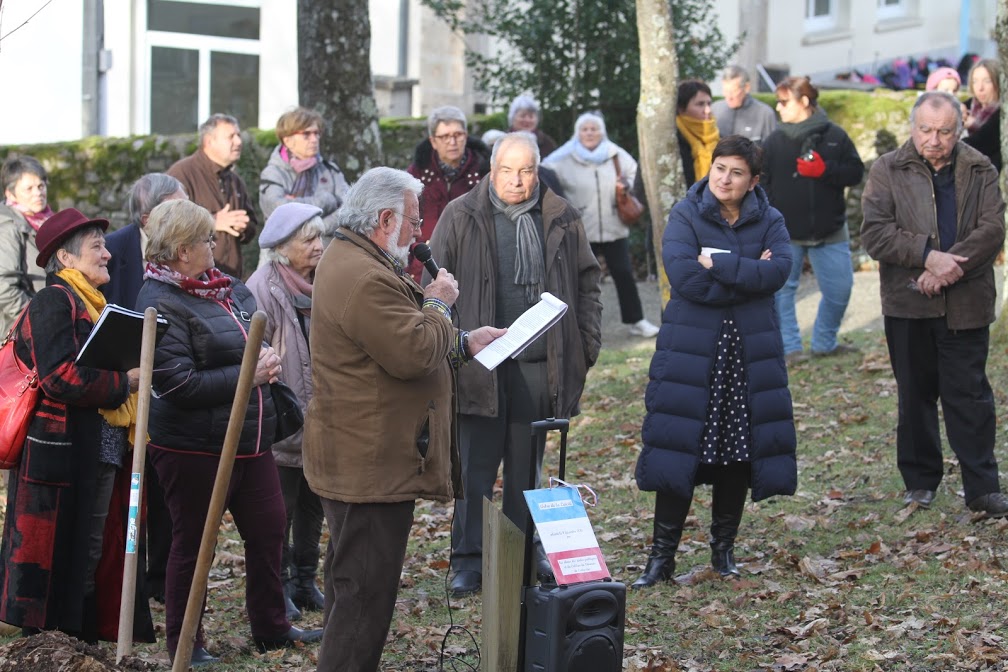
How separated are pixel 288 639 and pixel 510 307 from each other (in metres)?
1.90

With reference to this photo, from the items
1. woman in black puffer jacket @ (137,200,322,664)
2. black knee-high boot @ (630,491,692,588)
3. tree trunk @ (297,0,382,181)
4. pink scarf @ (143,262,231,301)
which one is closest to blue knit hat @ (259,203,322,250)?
woman in black puffer jacket @ (137,200,322,664)

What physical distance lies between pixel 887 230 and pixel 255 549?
12.4ft

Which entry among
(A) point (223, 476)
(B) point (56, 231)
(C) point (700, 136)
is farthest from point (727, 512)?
(C) point (700, 136)

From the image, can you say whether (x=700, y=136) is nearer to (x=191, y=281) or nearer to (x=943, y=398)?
(x=943, y=398)

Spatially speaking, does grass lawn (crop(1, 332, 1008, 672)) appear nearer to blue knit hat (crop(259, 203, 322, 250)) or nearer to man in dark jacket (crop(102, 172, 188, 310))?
man in dark jacket (crop(102, 172, 188, 310))

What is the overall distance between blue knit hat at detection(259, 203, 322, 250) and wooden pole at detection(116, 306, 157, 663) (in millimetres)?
1349

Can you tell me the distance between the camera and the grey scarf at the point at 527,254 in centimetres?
661

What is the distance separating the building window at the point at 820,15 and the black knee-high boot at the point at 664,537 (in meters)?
19.0

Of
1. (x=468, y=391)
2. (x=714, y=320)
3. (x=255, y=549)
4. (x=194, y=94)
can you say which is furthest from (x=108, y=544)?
(x=194, y=94)

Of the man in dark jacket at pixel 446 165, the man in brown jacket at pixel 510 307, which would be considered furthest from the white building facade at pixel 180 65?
the man in brown jacket at pixel 510 307

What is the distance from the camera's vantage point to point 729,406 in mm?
6484

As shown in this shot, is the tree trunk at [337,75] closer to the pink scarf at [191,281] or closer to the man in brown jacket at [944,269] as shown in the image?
the man in brown jacket at [944,269]

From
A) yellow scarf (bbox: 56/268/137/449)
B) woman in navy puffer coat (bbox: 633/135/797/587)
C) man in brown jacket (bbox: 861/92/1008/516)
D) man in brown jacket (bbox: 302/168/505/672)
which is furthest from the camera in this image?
man in brown jacket (bbox: 861/92/1008/516)

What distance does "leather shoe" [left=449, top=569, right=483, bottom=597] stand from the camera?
264 inches
